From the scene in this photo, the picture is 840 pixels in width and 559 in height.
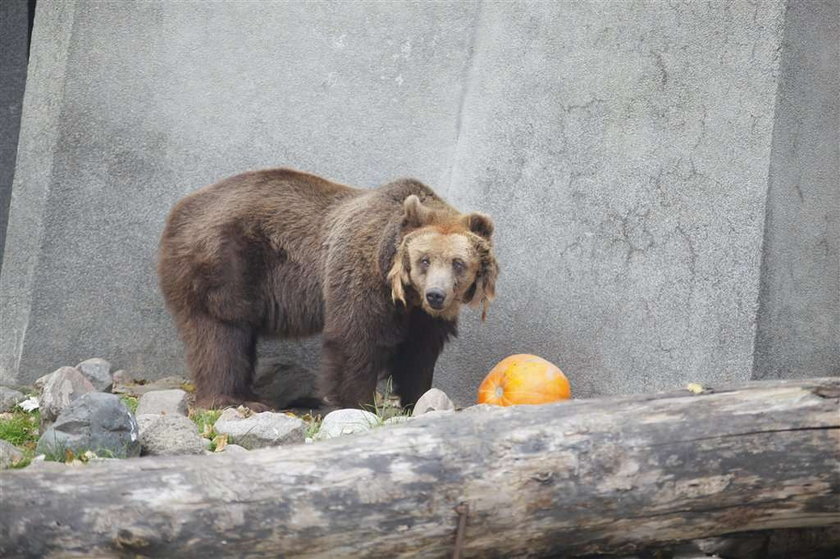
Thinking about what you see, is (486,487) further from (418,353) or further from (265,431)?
(418,353)

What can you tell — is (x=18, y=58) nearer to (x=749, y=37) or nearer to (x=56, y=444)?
(x=56, y=444)

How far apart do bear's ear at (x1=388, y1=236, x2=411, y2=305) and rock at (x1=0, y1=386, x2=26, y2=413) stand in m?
2.33

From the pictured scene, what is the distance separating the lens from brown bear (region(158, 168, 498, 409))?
6246 millimetres

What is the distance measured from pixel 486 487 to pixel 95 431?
209cm

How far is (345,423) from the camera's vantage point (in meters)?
5.19

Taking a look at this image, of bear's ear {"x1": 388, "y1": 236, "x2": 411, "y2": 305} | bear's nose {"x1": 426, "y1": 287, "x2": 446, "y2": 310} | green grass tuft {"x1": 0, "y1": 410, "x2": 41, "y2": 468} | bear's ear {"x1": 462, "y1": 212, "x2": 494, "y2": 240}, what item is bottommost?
green grass tuft {"x1": 0, "y1": 410, "x2": 41, "y2": 468}

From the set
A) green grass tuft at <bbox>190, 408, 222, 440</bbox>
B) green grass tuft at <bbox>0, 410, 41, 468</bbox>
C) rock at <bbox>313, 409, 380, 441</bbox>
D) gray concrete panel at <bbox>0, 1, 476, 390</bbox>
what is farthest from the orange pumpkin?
green grass tuft at <bbox>0, 410, 41, 468</bbox>

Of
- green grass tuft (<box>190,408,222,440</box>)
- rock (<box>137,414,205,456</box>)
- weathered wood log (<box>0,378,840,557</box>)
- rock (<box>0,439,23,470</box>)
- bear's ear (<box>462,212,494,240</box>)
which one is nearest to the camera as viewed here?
weathered wood log (<box>0,378,840,557</box>)

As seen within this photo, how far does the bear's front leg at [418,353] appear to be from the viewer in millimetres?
6438

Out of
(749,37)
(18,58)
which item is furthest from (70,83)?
(749,37)

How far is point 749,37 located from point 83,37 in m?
4.19

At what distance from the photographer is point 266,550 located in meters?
3.07

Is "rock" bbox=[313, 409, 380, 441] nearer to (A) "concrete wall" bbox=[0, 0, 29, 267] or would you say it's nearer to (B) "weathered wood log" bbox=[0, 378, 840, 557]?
(B) "weathered wood log" bbox=[0, 378, 840, 557]

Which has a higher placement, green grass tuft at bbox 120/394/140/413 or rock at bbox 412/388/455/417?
rock at bbox 412/388/455/417
